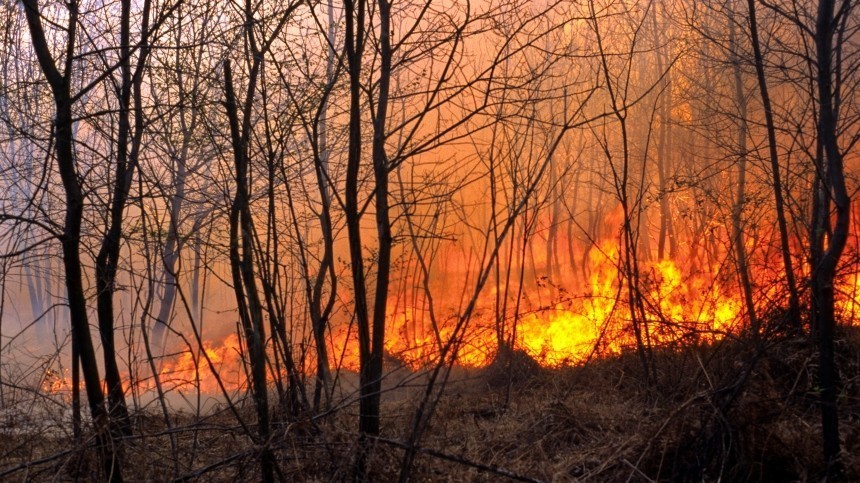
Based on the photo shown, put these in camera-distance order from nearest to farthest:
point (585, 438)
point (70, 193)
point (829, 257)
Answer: point (829, 257) < point (70, 193) < point (585, 438)

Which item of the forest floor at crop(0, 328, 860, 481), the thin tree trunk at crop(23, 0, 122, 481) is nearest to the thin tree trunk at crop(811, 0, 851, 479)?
the forest floor at crop(0, 328, 860, 481)

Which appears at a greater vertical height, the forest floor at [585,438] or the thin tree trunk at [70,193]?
the thin tree trunk at [70,193]

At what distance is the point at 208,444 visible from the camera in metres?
6.25

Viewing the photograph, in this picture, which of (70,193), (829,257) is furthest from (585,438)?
(70,193)

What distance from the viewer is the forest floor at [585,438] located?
4164 millimetres

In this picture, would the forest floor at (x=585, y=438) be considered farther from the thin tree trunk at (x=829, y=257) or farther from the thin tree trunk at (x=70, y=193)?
the thin tree trunk at (x=70, y=193)

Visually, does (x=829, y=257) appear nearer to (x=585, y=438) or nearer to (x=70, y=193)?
(x=585, y=438)

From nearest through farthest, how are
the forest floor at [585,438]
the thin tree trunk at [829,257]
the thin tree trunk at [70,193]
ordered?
the thin tree trunk at [829,257]
the forest floor at [585,438]
the thin tree trunk at [70,193]

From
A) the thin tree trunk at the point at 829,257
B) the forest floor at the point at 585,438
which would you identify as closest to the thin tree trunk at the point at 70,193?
the forest floor at the point at 585,438

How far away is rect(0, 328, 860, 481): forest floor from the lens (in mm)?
4164

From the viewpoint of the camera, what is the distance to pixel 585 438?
5930mm

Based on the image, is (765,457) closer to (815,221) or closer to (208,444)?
(815,221)

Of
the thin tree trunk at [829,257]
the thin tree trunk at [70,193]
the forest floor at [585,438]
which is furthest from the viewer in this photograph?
the thin tree trunk at [70,193]

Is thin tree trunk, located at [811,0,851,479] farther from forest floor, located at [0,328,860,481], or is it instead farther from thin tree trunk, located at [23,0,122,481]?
thin tree trunk, located at [23,0,122,481]
